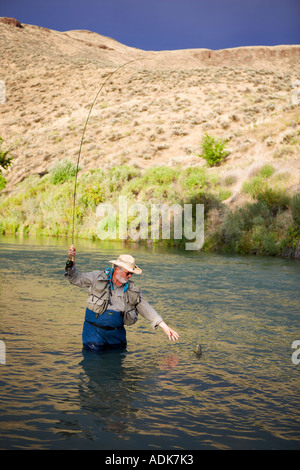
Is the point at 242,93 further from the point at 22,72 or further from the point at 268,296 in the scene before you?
the point at 268,296

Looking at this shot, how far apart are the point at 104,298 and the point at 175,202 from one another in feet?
70.0

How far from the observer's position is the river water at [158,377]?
4.30m

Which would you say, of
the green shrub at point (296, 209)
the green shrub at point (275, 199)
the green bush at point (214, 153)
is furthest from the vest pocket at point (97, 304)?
the green bush at point (214, 153)

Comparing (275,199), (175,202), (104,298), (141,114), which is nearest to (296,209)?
(275,199)

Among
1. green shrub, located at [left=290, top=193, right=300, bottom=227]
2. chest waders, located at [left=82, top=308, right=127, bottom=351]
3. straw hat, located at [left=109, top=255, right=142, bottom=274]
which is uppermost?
green shrub, located at [left=290, top=193, right=300, bottom=227]

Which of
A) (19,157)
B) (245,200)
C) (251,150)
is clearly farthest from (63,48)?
(245,200)

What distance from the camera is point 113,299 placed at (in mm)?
6129

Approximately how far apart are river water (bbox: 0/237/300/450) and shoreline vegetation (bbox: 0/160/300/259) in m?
10.2

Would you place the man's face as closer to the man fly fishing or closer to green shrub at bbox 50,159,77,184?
the man fly fishing

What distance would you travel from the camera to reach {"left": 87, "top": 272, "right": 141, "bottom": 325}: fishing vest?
5.99 meters

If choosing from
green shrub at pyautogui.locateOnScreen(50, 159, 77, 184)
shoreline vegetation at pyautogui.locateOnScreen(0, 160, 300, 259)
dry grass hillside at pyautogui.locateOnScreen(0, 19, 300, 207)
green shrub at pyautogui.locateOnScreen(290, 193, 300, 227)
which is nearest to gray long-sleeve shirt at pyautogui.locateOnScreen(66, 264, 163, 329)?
shoreline vegetation at pyautogui.locateOnScreen(0, 160, 300, 259)

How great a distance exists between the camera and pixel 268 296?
1146cm

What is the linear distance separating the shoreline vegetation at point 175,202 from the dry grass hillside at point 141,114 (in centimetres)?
140
